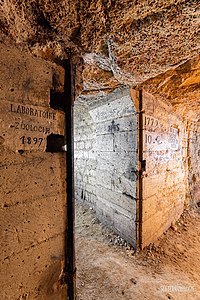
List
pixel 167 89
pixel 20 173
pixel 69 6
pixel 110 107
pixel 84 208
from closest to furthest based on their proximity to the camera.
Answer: pixel 69 6 → pixel 20 173 → pixel 167 89 → pixel 110 107 → pixel 84 208

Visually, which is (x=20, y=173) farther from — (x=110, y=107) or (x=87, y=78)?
(x=110, y=107)

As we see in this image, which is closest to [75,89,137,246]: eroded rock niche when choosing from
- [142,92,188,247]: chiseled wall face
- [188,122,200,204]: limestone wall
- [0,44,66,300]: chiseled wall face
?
[142,92,188,247]: chiseled wall face

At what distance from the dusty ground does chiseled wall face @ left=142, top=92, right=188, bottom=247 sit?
0.99ft

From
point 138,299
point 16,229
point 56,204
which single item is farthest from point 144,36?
point 138,299

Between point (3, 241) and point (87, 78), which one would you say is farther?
point (87, 78)

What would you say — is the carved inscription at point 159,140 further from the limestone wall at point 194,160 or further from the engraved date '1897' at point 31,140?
the engraved date '1897' at point 31,140

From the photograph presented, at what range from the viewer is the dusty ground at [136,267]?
85.4 inches

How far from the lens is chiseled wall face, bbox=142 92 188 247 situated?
2900 millimetres

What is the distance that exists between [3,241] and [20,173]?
1.44 feet

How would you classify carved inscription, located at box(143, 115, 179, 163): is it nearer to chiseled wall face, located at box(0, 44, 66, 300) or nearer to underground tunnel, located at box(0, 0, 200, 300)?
underground tunnel, located at box(0, 0, 200, 300)

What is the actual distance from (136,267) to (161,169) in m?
1.72

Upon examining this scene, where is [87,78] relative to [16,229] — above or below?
above

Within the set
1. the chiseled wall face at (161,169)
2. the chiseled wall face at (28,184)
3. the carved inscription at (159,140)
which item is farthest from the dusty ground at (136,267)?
the carved inscription at (159,140)

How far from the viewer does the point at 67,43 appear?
1.42 meters
